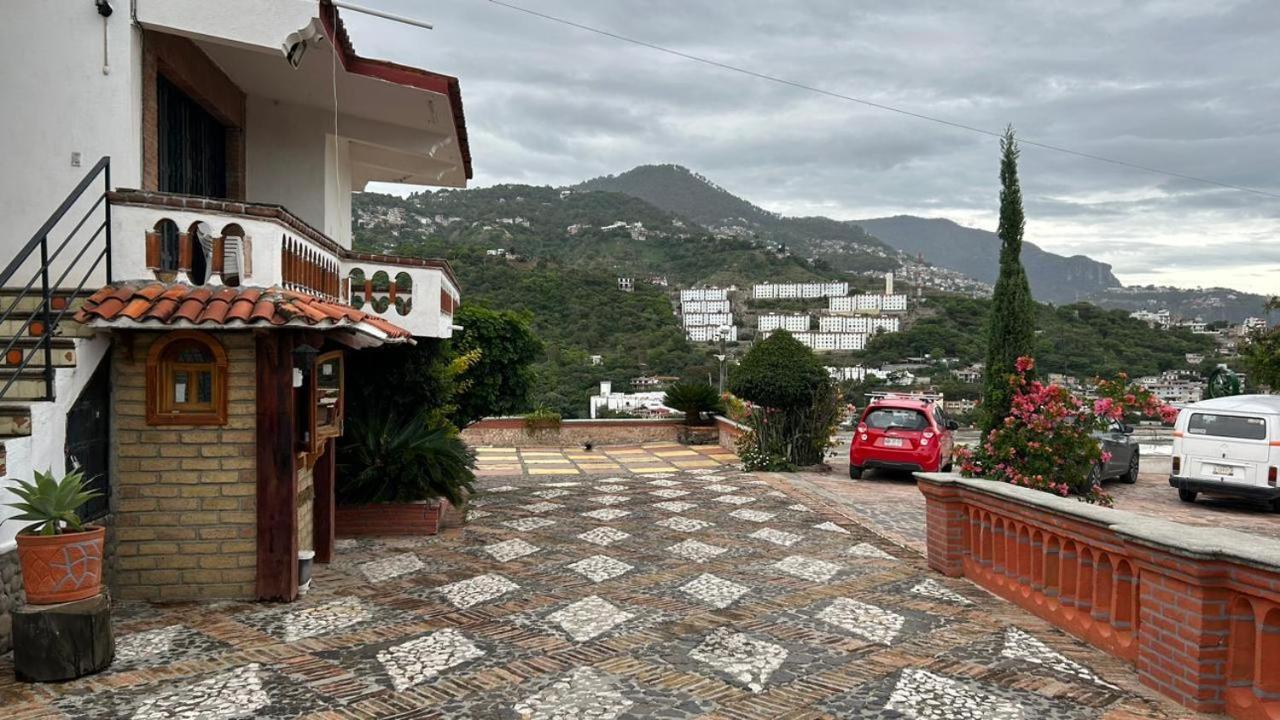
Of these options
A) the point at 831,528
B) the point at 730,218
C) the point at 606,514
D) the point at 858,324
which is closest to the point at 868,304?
the point at 858,324

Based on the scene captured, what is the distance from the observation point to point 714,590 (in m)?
6.74

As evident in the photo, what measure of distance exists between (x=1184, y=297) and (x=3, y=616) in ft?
517

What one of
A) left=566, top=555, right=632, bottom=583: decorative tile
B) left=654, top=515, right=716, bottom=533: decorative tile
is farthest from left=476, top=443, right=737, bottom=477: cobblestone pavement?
left=566, top=555, right=632, bottom=583: decorative tile

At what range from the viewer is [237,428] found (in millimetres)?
5984

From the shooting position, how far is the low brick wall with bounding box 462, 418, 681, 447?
21.5 m

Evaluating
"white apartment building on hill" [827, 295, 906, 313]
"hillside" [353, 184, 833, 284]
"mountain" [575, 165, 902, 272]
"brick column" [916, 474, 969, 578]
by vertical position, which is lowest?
"brick column" [916, 474, 969, 578]

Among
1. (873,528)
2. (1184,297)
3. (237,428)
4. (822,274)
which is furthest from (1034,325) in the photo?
(1184,297)

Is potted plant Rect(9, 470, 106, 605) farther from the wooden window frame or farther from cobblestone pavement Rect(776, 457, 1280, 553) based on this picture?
cobblestone pavement Rect(776, 457, 1280, 553)

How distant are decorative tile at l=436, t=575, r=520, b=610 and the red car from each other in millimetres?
8771

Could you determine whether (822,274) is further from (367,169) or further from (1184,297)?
(367,169)

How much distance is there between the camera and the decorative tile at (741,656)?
4754 millimetres

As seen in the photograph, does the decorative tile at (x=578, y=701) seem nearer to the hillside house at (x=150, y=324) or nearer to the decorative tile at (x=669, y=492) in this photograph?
the hillside house at (x=150, y=324)

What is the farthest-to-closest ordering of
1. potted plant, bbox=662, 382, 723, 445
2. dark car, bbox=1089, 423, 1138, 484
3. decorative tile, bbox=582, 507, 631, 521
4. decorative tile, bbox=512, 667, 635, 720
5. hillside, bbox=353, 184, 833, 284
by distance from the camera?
hillside, bbox=353, 184, 833, 284
potted plant, bbox=662, 382, 723, 445
dark car, bbox=1089, 423, 1138, 484
decorative tile, bbox=582, 507, 631, 521
decorative tile, bbox=512, 667, 635, 720

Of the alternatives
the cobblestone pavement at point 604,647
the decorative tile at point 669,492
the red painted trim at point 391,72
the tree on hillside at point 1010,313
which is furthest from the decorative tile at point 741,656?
the tree on hillside at point 1010,313
